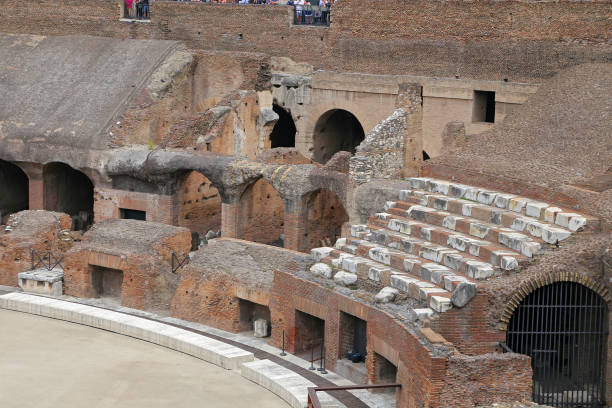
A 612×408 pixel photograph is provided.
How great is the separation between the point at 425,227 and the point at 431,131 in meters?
8.27

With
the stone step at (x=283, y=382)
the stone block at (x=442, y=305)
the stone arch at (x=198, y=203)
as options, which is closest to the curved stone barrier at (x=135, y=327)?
the stone step at (x=283, y=382)

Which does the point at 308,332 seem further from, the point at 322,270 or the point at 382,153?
the point at 382,153

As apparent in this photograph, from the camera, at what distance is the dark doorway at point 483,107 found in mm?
28797

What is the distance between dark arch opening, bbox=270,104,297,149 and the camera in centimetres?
3528

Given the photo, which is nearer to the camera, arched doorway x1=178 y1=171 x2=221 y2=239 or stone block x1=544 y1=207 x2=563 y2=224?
stone block x1=544 y1=207 x2=563 y2=224

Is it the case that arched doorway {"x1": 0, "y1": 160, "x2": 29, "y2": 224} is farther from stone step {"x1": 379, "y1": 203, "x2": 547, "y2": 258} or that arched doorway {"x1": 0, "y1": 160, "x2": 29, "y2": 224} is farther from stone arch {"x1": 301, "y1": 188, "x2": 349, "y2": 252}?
stone step {"x1": 379, "y1": 203, "x2": 547, "y2": 258}

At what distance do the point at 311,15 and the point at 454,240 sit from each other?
14.1 metres

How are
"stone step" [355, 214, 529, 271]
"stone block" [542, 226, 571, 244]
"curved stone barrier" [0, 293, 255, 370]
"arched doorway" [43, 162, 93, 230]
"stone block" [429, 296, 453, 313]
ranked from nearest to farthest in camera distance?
"stone block" [429, 296, 453, 313] → "stone step" [355, 214, 529, 271] → "stone block" [542, 226, 571, 244] → "curved stone barrier" [0, 293, 255, 370] → "arched doorway" [43, 162, 93, 230]

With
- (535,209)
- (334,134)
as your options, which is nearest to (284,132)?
(334,134)

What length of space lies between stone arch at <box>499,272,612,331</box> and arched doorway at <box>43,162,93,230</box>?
15943 millimetres

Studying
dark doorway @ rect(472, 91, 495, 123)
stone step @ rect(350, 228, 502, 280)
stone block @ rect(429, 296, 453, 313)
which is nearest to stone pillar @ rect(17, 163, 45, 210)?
dark doorway @ rect(472, 91, 495, 123)

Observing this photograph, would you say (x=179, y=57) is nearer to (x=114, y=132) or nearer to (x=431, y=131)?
(x=114, y=132)

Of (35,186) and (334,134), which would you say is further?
(334,134)

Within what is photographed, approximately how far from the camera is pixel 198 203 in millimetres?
29609
